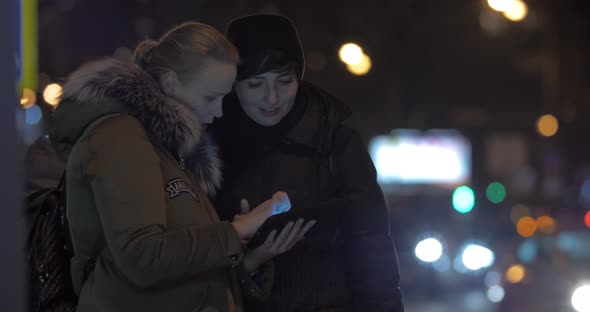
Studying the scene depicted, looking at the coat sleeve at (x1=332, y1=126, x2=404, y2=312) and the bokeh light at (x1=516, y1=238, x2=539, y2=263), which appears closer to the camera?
the coat sleeve at (x1=332, y1=126, x2=404, y2=312)

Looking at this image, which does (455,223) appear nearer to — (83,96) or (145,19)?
(145,19)

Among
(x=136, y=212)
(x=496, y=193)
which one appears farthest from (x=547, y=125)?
(x=136, y=212)

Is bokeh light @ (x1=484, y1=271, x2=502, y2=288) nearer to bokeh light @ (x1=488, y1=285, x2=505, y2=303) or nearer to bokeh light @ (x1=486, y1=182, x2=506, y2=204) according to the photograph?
bokeh light @ (x1=488, y1=285, x2=505, y2=303)

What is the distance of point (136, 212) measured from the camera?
71.8 inches

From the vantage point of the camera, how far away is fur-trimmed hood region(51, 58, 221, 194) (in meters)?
1.97

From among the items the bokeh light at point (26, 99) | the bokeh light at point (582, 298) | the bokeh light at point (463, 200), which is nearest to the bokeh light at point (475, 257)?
the bokeh light at point (463, 200)

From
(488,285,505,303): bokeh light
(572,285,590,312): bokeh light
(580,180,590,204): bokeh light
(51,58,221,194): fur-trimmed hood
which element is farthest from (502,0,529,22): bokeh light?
(580,180,590,204): bokeh light

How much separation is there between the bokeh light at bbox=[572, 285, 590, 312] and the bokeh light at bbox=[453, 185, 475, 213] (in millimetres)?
4375

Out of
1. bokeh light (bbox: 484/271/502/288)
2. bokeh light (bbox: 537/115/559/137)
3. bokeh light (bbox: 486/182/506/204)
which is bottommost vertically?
bokeh light (bbox: 484/271/502/288)

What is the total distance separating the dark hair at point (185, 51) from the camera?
2.12m

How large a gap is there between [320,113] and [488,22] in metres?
23.0

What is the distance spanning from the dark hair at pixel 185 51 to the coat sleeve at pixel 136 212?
0.92 ft

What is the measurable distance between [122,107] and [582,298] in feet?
21.6

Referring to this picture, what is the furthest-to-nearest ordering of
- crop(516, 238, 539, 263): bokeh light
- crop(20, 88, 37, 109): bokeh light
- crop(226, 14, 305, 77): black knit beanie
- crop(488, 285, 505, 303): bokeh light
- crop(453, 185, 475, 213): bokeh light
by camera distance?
1. crop(516, 238, 539, 263): bokeh light
2. crop(453, 185, 475, 213): bokeh light
3. crop(488, 285, 505, 303): bokeh light
4. crop(226, 14, 305, 77): black knit beanie
5. crop(20, 88, 37, 109): bokeh light
